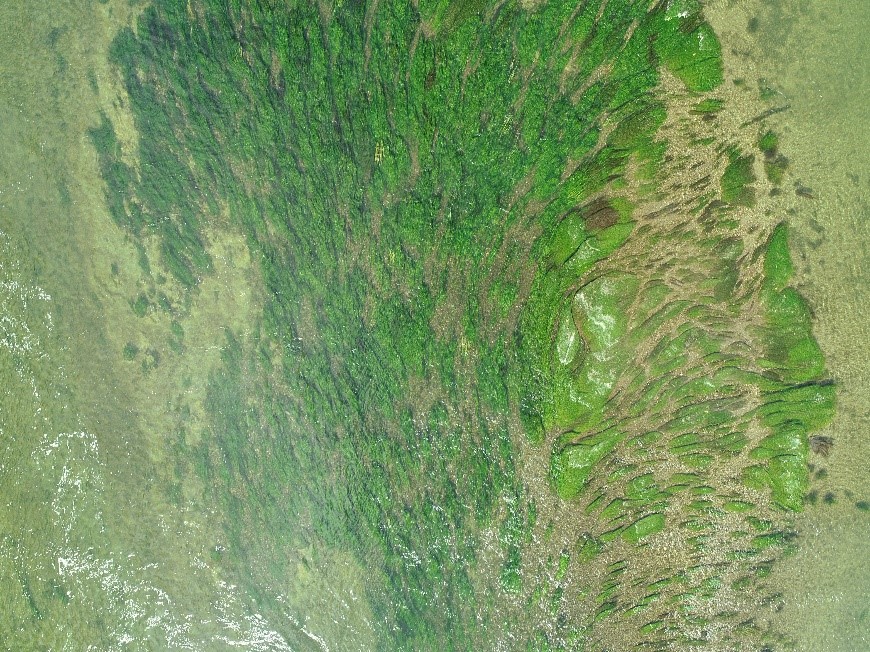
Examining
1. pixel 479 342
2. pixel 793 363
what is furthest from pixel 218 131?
pixel 793 363

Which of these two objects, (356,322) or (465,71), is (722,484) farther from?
(465,71)

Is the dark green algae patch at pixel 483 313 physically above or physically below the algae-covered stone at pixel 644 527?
above

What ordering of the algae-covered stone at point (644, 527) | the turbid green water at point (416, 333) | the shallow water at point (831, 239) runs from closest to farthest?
the shallow water at point (831, 239), the turbid green water at point (416, 333), the algae-covered stone at point (644, 527)

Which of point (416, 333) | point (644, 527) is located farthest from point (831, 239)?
point (416, 333)

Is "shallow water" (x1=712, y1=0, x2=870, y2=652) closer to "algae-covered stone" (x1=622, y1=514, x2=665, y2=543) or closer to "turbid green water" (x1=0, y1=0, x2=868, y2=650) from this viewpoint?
"turbid green water" (x1=0, y1=0, x2=868, y2=650)

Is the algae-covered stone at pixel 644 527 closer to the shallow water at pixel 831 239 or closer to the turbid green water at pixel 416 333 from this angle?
the turbid green water at pixel 416 333

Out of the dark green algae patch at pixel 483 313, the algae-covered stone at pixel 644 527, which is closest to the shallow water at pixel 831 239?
the dark green algae patch at pixel 483 313

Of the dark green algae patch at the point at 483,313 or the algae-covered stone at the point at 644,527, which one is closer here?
the dark green algae patch at the point at 483,313
